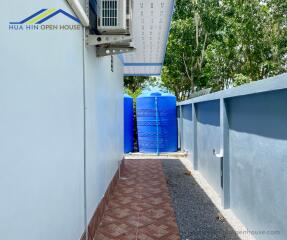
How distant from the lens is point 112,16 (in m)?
3.39

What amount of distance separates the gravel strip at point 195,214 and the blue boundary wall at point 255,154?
26cm

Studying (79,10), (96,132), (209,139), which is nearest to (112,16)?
(79,10)

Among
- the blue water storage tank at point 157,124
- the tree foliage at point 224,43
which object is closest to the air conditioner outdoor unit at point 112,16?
the blue water storage tank at point 157,124

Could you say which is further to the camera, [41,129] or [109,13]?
[109,13]

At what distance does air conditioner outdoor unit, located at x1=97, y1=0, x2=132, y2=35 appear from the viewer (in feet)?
11.0

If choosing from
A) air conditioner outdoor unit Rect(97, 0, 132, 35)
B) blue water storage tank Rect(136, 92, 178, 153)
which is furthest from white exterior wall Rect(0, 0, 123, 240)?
blue water storage tank Rect(136, 92, 178, 153)

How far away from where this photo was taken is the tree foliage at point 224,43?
12.0 meters

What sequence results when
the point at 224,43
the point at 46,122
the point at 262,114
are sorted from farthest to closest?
the point at 224,43 < the point at 262,114 < the point at 46,122

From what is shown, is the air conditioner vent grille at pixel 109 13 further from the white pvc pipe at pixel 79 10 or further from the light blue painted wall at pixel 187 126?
the light blue painted wall at pixel 187 126

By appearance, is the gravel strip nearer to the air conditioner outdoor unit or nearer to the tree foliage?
the air conditioner outdoor unit

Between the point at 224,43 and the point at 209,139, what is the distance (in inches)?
359

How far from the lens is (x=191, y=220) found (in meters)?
4.29

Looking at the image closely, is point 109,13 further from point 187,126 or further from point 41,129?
point 187,126

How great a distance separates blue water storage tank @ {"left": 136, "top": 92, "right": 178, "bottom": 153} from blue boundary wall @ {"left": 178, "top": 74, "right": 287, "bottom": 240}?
5.01 meters
